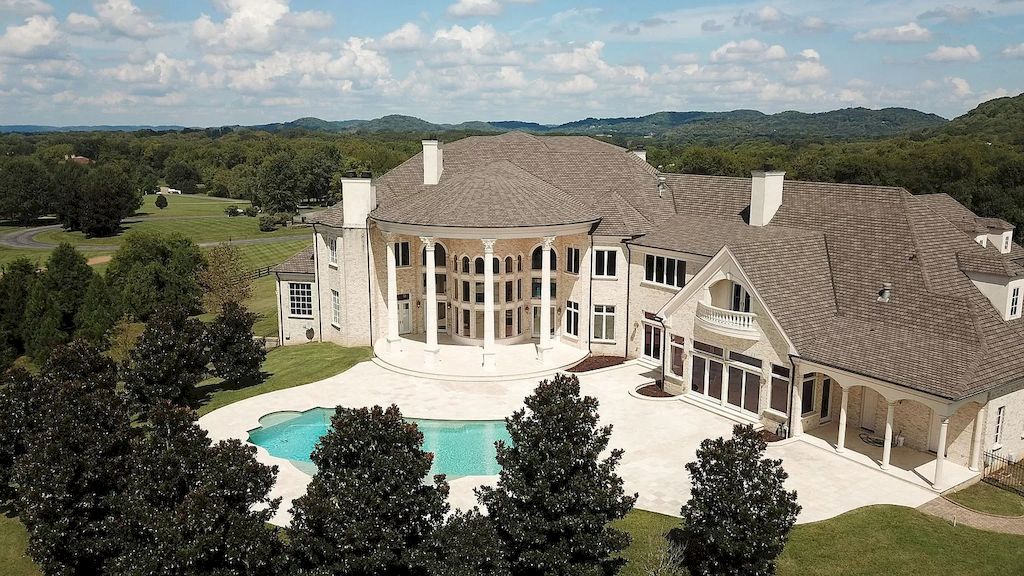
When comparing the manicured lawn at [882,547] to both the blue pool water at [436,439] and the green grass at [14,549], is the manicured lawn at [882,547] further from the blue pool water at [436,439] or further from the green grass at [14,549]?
the green grass at [14,549]

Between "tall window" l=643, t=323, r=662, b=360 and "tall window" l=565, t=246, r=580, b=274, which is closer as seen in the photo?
"tall window" l=643, t=323, r=662, b=360

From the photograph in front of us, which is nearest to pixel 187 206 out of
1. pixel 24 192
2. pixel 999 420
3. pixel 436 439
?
pixel 24 192

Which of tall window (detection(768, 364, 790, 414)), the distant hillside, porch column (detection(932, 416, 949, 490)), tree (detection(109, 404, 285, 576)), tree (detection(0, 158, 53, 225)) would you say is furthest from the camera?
the distant hillside

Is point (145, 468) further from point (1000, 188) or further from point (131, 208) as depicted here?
point (131, 208)

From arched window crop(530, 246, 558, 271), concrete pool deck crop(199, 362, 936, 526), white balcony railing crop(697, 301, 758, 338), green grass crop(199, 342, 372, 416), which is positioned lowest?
green grass crop(199, 342, 372, 416)

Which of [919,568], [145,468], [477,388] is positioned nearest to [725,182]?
[477,388]

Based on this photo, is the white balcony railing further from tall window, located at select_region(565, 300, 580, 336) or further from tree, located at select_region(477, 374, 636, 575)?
tree, located at select_region(477, 374, 636, 575)

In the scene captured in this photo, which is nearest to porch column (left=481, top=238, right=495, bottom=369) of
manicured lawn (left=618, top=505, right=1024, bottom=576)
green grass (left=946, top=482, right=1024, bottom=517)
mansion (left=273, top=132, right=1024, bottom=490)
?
mansion (left=273, top=132, right=1024, bottom=490)
